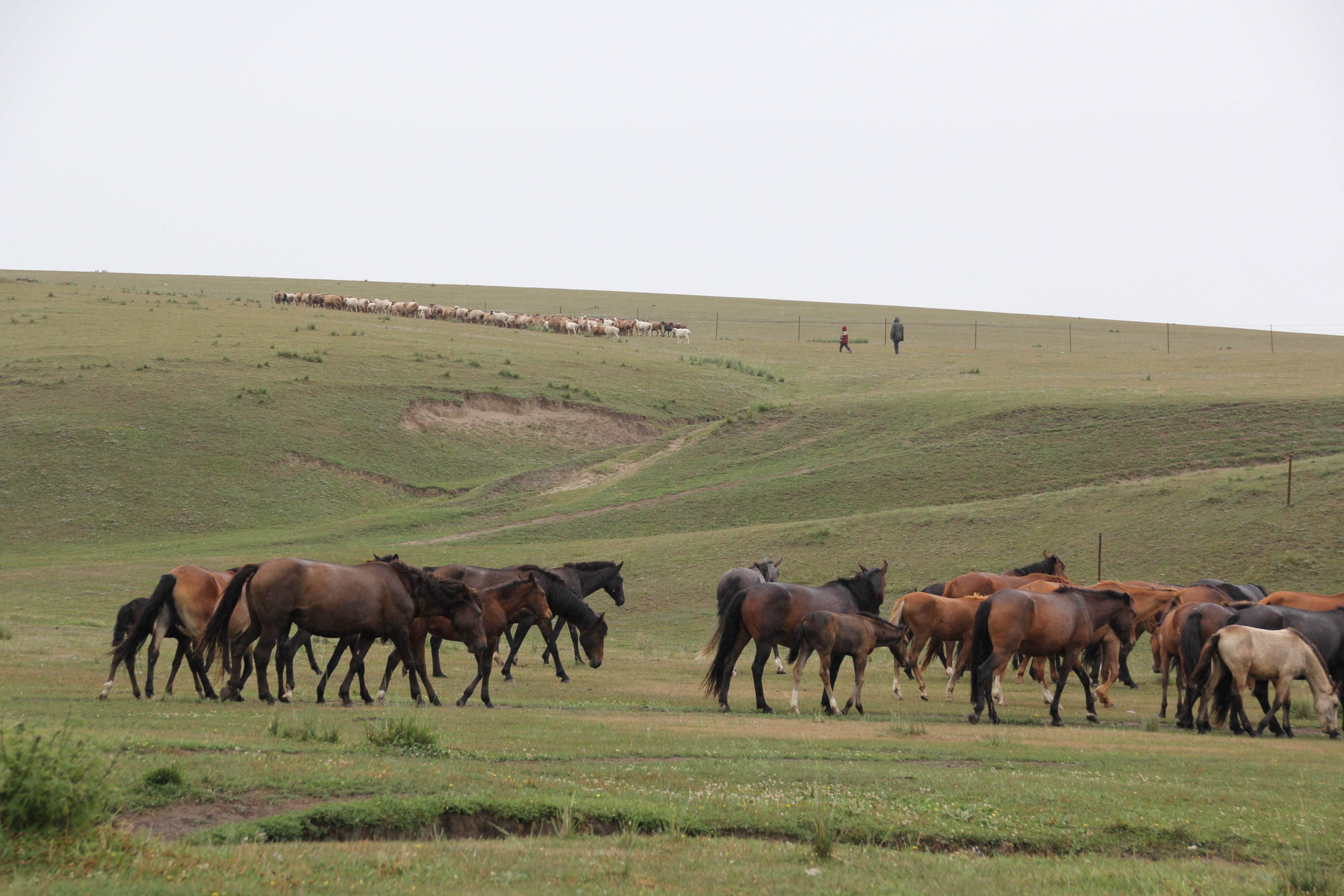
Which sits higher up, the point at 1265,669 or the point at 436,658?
the point at 1265,669

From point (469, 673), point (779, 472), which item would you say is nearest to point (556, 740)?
point (469, 673)

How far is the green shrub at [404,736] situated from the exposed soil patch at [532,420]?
4554cm

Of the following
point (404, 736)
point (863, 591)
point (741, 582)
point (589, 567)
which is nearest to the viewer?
point (404, 736)

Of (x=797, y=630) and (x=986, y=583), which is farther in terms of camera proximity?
(x=986, y=583)

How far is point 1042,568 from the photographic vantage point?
24.7 meters

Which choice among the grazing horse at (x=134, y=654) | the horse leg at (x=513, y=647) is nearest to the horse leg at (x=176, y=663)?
the grazing horse at (x=134, y=654)

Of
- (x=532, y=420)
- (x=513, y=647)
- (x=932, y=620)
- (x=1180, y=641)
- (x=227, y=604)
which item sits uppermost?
(x=532, y=420)

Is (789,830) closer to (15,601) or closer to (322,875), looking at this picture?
(322,875)

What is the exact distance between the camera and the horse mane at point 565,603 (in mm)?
→ 19375

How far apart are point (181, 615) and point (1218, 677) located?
14.7m

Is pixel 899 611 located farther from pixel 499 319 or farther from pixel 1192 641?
pixel 499 319

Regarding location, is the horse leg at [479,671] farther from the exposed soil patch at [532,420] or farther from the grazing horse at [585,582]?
the exposed soil patch at [532,420]

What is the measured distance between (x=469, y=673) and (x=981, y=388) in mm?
42288

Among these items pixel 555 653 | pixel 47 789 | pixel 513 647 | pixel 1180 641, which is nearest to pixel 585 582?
pixel 513 647
